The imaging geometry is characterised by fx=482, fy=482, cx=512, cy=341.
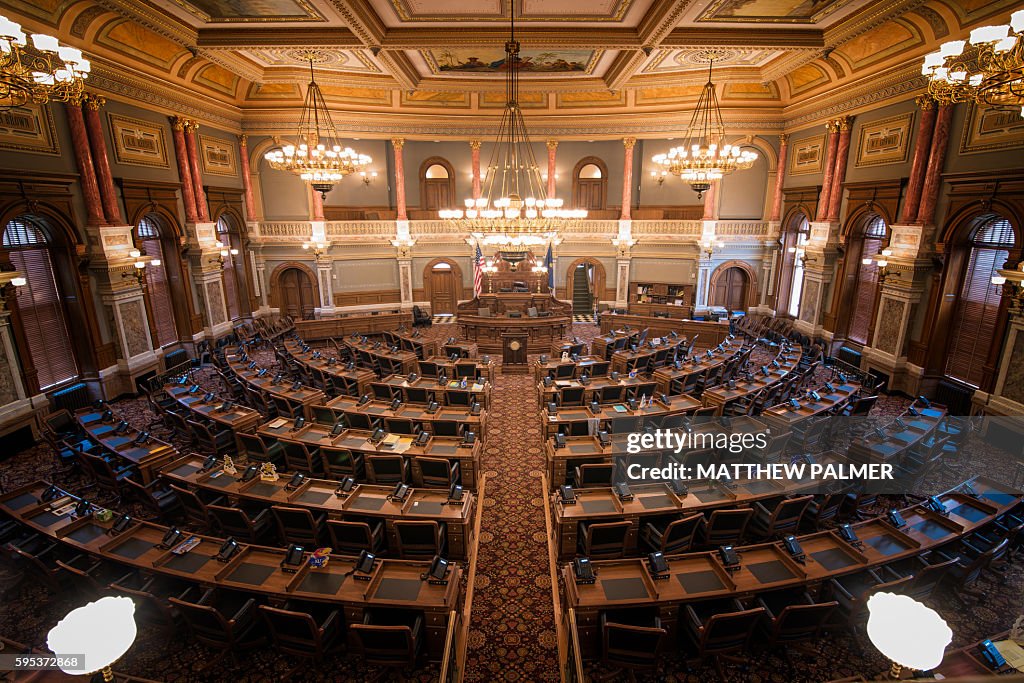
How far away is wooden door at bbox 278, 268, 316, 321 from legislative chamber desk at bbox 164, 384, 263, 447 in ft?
37.0

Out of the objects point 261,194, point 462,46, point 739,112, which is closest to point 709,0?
point 462,46

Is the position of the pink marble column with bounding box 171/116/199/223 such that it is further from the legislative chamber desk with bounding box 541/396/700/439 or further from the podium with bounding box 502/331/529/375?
the legislative chamber desk with bounding box 541/396/700/439

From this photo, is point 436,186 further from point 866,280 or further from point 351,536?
point 351,536

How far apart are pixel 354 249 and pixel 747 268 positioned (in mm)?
17578

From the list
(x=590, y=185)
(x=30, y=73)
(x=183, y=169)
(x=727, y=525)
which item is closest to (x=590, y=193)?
(x=590, y=185)

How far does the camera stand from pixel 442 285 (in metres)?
23.9

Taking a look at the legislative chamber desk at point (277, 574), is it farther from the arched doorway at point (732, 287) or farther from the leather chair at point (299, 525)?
the arched doorway at point (732, 287)

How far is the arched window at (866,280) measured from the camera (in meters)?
14.8

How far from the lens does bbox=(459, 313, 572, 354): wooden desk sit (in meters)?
16.5

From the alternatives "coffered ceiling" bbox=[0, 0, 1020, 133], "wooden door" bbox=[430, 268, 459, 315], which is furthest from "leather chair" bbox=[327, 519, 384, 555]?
"wooden door" bbox=[430, 268, 459, 315]

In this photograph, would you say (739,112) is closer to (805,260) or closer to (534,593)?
(805,260)

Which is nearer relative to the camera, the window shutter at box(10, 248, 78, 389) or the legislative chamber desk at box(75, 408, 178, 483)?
the legislative chamber desk at box(75, 408, 178, 483)

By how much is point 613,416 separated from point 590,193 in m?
16.8

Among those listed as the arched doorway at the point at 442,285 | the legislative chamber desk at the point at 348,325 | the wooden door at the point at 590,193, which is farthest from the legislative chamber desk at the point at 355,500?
the wooden door at the point at 590,193
